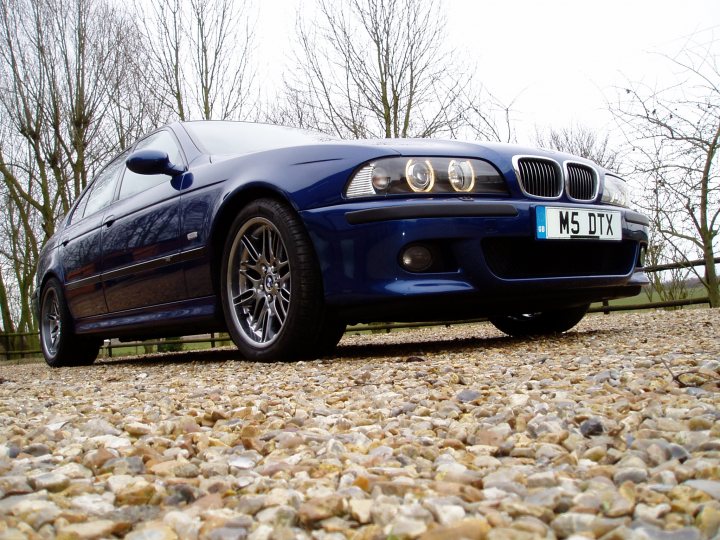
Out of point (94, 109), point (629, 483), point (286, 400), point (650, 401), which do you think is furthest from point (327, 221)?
point (94, 109)

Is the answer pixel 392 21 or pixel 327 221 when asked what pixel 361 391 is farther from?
pixel 392 21

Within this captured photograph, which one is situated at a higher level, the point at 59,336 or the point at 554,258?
the point at 554,258

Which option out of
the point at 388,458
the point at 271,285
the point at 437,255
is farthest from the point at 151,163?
the point at 388,458

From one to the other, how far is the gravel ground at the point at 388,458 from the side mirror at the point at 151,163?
1633 millimetres

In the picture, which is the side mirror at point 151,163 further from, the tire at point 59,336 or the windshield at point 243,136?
the tire at point 59,336

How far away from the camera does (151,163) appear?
12.3ft

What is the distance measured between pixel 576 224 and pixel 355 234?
3.42 ft

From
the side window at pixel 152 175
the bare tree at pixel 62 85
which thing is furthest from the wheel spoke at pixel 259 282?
the bare tree at pixel 62 85

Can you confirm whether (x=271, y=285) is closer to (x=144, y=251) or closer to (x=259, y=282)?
(x=259, y=282)

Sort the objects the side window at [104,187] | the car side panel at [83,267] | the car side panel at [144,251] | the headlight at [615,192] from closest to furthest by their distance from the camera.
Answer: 1. the headlight at [615,192]
2. the car side panel at [144,251]
3. the car side panel at [83,267]
4. the side window at [104,187]

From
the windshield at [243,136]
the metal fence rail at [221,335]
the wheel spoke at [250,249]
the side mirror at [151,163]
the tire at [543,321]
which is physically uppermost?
the windshield at [243,136]

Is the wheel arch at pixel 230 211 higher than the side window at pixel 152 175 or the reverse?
the reverse

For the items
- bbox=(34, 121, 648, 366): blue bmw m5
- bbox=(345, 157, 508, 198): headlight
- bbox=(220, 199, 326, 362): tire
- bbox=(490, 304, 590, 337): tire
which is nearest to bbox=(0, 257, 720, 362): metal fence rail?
bbox=(490, 304, 590, 337): tire

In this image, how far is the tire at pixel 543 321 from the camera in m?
4.52
